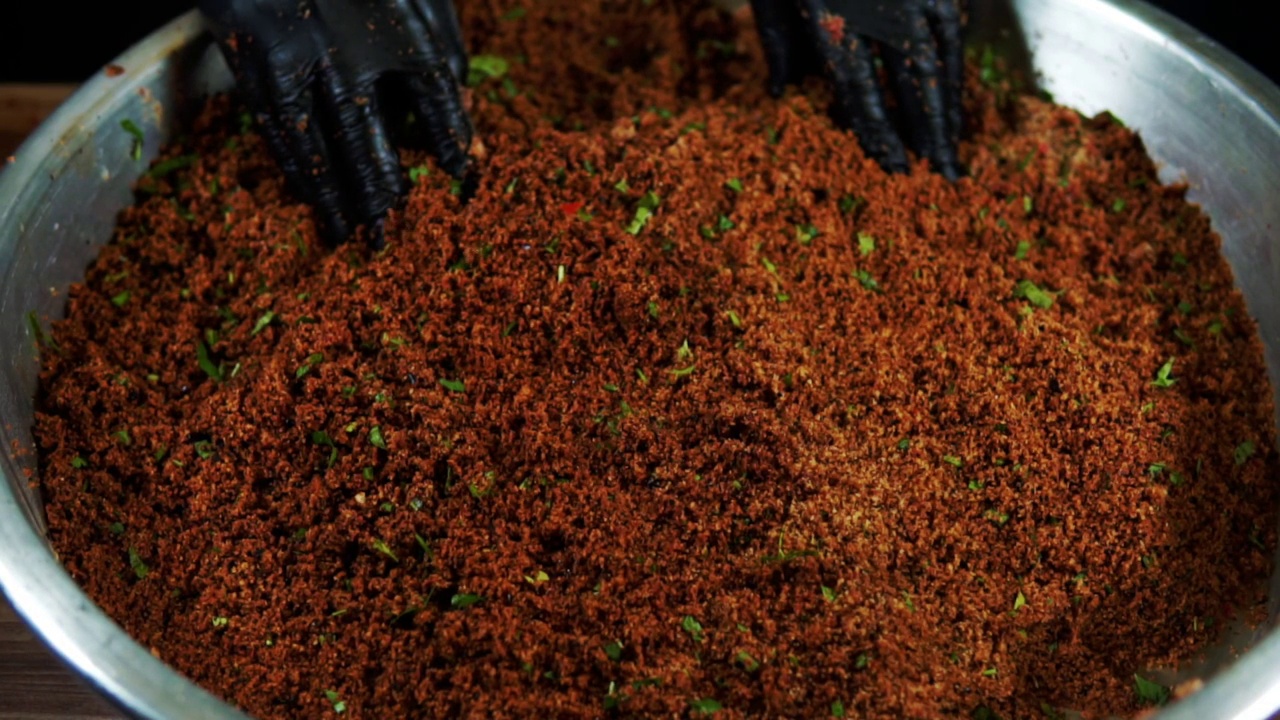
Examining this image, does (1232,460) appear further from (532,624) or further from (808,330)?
(532,624)

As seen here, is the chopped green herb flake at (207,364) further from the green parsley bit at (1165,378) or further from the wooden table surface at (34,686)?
the green parsley bit at (1165,378)

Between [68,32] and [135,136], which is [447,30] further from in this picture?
[68,32]

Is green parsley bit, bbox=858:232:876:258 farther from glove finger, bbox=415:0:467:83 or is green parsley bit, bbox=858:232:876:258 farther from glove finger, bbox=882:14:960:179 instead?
glove finger, bbox=415:0:467:83

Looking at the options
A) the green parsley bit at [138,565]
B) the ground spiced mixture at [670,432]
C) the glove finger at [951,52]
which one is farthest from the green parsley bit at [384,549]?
the glove finger at [951,52]

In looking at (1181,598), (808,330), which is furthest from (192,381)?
(1181,598)

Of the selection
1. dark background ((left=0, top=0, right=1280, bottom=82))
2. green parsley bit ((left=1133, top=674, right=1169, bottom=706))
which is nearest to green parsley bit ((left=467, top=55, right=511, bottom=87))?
dark background ((left=0, top=0, right=1280, bottom=82))

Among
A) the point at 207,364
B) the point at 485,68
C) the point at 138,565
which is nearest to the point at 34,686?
the point at 138,565
